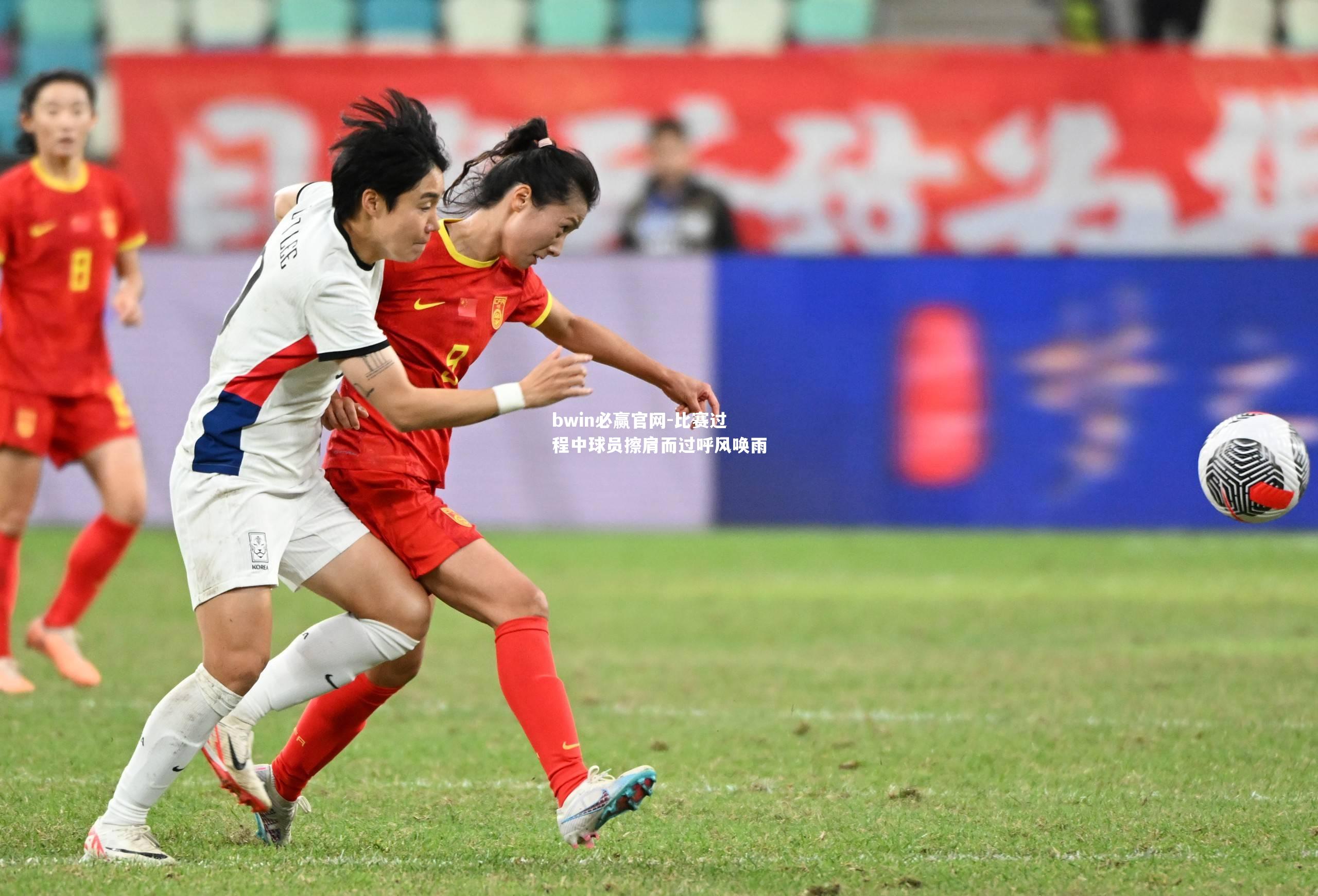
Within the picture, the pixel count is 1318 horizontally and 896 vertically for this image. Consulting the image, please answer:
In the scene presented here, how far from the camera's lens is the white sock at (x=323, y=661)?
4801mm

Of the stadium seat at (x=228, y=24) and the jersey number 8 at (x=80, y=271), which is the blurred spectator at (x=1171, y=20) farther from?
the jersey number 8 at (x=80, y=271)

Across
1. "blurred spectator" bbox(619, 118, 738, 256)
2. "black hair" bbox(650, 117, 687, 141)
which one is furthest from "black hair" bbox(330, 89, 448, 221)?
"black hair" bbox(650, 117, 687, 141)

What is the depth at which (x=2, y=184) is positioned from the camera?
298 inches

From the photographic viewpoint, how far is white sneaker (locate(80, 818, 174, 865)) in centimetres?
459

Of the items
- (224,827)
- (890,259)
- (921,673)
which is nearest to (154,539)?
(890,259)

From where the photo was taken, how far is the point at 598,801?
454cm

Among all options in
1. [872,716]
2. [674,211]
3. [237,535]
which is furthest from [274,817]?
[674,211]

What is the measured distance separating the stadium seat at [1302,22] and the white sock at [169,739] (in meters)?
14.4

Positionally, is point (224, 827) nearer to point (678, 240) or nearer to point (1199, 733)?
point (1199, 733)

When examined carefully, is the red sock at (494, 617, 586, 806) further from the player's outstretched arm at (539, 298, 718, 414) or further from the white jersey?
the player's outstretched arm at (539, 298, 718, 414)

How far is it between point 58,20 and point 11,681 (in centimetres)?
1092

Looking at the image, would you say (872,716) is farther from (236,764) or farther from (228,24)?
(228,24)

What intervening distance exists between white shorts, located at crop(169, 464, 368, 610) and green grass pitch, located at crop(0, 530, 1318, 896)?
2.52ft

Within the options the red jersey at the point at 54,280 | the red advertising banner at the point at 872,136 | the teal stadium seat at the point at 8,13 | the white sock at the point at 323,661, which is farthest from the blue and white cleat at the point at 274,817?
the teal stadium seat at the point at 8,13
